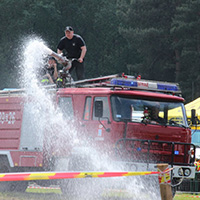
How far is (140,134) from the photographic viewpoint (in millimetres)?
13727

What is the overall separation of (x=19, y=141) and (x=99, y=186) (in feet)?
8.33

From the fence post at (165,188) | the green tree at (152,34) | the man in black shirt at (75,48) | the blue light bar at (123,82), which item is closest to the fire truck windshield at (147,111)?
the blue light bar at (123,82)

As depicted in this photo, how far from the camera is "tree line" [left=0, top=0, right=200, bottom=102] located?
51.5 meters

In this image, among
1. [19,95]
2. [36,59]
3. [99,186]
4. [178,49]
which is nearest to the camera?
[99,186]

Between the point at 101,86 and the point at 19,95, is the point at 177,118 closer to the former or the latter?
the point at 101,86

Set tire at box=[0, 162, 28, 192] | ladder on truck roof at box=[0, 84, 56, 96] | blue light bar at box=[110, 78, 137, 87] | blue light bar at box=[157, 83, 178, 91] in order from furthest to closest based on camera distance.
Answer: ladder on truck roof at box=[0, 84, 56, 96], tire at box=[0, 162, 28, 192], blue light bar at box=[157, 83, 178, 91], blue light bar at box=[110, 78, 137, 87]

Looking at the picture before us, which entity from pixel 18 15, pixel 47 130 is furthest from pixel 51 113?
pixel 18 15

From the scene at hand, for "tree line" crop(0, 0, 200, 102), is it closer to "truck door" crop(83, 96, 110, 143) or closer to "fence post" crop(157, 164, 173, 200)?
"truck door" crop(83, 96, 110, 143)

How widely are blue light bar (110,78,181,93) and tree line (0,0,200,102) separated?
3215 cm

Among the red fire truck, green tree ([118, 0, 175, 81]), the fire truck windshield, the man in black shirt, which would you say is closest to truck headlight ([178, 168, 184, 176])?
the red fire truck

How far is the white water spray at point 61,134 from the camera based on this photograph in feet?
43.2

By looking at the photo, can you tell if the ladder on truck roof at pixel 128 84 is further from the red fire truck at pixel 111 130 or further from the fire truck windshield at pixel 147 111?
the fire truck windshield at pixel 147 111

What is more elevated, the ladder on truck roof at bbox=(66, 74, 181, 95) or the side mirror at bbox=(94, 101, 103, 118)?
the ladder on truck roof at bbox=(66, 74, 181, 95)

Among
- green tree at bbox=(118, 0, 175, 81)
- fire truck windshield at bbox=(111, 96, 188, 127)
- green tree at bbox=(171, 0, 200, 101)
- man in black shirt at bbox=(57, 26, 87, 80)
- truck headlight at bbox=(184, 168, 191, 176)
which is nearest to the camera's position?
truck headlight at bbox=(184, 168, 191, 176)
